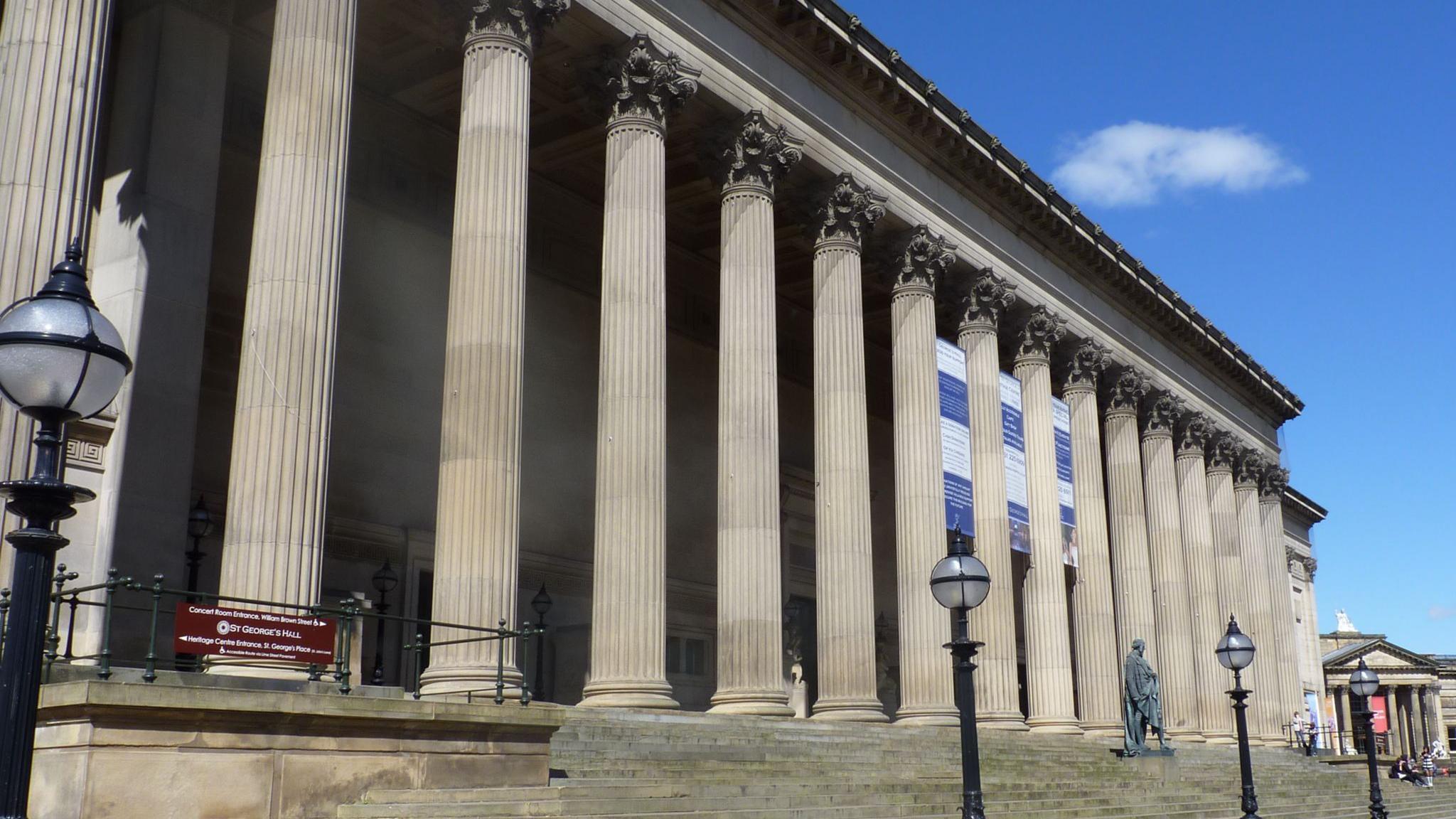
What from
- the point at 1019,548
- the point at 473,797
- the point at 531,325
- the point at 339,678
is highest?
the point at 531,325

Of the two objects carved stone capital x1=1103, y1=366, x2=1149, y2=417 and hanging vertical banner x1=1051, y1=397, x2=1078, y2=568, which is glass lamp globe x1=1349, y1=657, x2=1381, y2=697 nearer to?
hanging vertical banner x1=1051, y1=397, x2=1078, y2=568

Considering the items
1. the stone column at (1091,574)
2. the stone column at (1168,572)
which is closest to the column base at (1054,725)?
the stone column at (1091,574)

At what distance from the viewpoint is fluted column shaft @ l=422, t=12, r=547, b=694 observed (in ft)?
65.6

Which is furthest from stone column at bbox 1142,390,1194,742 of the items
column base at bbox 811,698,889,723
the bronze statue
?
column base at bbox 811,698,889,723

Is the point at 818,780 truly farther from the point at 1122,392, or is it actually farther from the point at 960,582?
the point at 1122,392

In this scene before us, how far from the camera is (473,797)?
1462 cm

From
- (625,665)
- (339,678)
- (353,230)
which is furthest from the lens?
(353,230)

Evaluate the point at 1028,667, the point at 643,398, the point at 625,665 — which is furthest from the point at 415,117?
the point at 1028,667

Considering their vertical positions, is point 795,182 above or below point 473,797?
above

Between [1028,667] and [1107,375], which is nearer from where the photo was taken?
[1028,667]

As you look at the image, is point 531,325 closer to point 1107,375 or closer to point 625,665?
point 625,665

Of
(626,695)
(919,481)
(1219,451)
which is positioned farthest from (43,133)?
(1219,451)

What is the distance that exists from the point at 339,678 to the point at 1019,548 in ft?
80.8

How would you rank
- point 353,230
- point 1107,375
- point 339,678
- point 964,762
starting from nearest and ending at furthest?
1. point 964,762
2. point 339,678
3. point 353,230
4. point 1107,375
